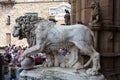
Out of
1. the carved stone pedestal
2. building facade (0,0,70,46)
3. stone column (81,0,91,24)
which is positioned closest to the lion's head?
the carved stone pedestal

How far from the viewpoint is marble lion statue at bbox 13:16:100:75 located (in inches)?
295

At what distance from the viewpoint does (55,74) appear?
7684mm

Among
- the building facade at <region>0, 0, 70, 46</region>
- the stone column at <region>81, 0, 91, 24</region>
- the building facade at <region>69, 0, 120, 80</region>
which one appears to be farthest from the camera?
the building facade at <region>0, 0, 70, 46</region>

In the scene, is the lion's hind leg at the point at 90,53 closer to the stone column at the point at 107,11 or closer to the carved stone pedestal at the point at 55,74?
the carved stone pedestal at the point at 55,74

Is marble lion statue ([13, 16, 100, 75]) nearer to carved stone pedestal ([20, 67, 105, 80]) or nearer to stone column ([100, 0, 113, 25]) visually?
carved stone pedestal ([20, 67, 105, 80])

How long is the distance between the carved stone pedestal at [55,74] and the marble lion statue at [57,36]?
0.14 m

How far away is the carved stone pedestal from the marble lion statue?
14 centimetres

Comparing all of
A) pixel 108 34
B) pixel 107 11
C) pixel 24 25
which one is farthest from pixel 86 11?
pixel 24 25

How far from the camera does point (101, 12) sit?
9609 millimetres

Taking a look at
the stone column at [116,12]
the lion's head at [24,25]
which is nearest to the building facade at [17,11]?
the stone column at [116,12]

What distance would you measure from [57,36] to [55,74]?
2.51ft

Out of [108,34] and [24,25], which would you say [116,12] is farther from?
[24,25]

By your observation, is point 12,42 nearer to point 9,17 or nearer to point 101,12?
point 9,17

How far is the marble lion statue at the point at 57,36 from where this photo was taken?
24.6 feet
